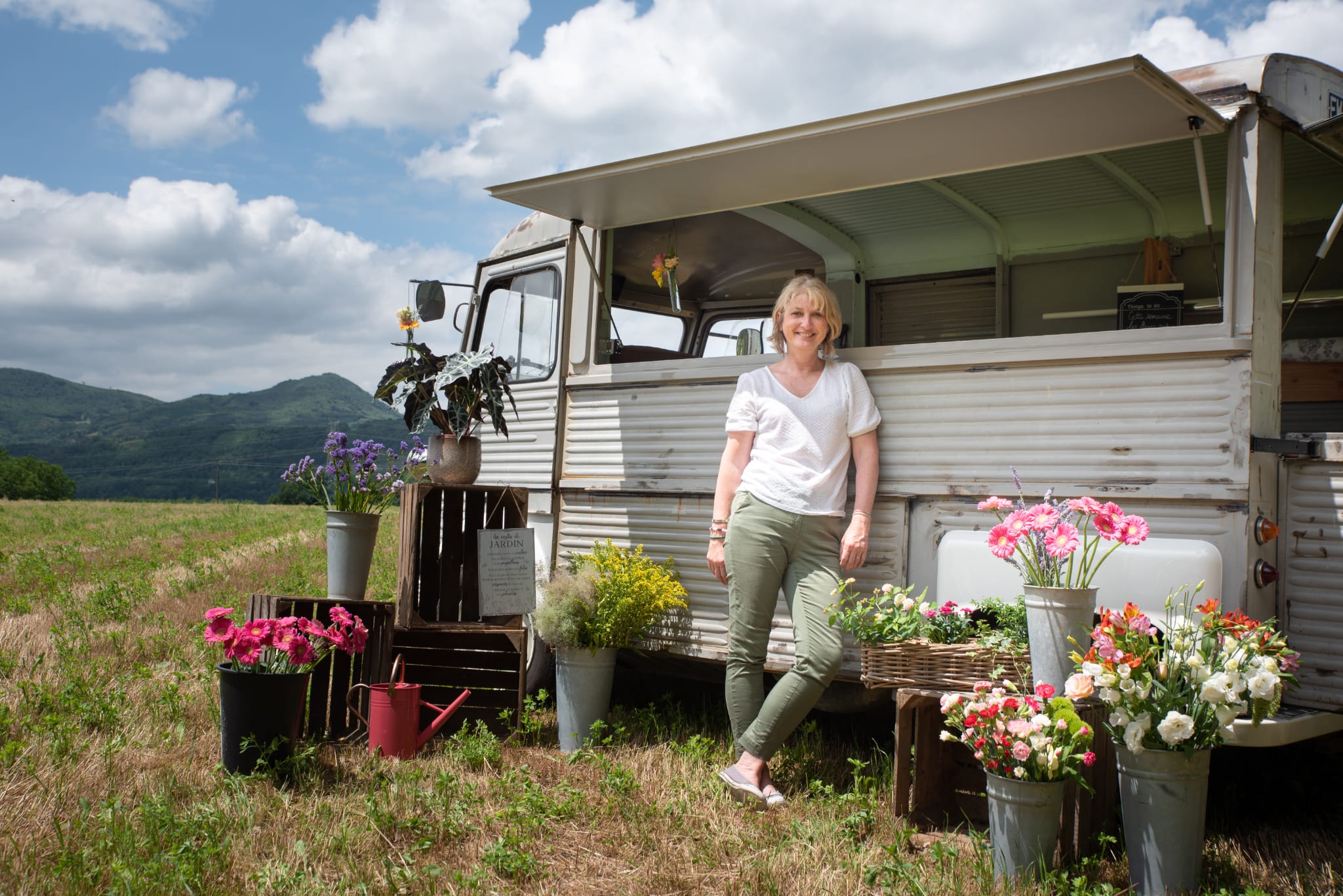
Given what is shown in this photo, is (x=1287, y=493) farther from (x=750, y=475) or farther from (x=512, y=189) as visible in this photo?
(x=512, y=189)

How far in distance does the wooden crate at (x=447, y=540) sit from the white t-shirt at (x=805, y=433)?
1.42m

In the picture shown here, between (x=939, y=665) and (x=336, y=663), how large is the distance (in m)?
2.56

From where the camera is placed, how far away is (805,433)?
12.3 ft

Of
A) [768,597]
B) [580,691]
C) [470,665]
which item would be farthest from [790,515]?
[470,665]

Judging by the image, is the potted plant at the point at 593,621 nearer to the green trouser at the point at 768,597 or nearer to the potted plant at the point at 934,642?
the green trouser at the point at 768,597

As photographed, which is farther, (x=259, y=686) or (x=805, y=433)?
(x=805, y=433)

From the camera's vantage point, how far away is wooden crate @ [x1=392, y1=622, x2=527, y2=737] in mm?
4547

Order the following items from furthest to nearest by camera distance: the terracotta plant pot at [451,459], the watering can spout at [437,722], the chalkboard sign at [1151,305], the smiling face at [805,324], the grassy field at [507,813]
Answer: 1. the chalkboard sign at [1151,305]
2. the terracotta plant pot at [451,459]
3. the watering can spout at [437,722]
4. the smiling face at [805,324]
5. the grassy field at [507,813]

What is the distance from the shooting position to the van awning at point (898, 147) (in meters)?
3.18

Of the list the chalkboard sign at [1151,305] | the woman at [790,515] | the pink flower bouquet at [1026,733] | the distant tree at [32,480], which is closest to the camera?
the pink flower bouquet at [1026,733]

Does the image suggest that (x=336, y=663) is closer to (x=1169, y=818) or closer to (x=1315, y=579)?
(x=1169, y=818)

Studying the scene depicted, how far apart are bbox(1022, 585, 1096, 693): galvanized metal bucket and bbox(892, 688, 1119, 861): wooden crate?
0.43ft

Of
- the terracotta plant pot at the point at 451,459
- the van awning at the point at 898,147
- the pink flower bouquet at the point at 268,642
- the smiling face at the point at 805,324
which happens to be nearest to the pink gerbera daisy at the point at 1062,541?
the smiling face at the point at 805,324

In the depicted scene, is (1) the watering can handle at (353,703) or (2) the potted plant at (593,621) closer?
(1) the watering can handle at (353,703)
